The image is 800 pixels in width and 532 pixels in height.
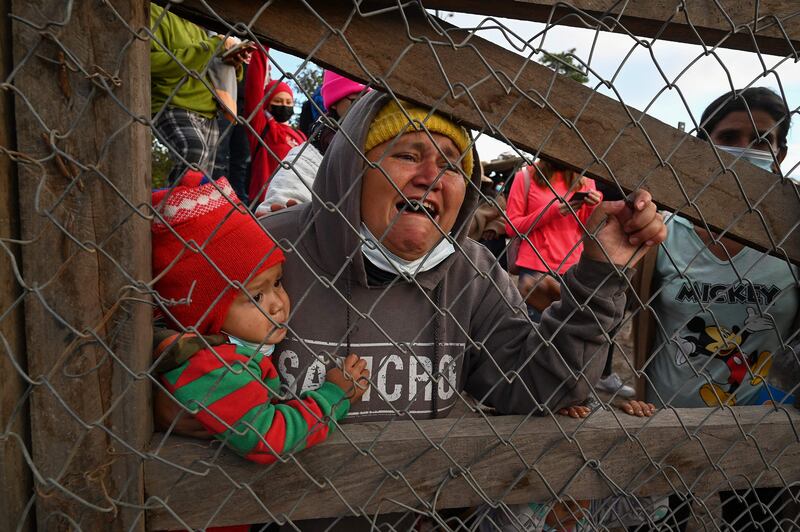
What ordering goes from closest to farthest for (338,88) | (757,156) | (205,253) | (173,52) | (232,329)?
(205,253)
(232,329)
(757,156)
(173,52)
(338,88)

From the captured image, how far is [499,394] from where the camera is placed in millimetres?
1821

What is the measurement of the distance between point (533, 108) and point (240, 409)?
3.05 feet

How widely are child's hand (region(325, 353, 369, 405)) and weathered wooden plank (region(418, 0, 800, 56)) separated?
0.86 meters

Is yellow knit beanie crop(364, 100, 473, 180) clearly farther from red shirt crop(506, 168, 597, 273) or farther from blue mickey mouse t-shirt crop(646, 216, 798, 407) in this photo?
red shirt crop(506, 168, 597, 273)

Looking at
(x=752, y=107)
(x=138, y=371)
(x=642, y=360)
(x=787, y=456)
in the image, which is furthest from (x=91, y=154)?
(x=752, y=107)

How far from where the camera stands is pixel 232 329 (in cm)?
152

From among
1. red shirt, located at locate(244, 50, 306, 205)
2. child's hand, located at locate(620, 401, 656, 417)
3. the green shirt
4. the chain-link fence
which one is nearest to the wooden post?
the chain-link fence

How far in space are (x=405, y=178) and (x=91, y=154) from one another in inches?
31.3

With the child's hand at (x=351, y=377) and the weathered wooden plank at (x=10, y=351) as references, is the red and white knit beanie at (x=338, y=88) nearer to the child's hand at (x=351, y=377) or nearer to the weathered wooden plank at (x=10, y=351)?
the child's hand at (x=351, y=377)

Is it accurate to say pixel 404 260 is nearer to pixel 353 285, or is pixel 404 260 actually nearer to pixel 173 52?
pixel 353 285

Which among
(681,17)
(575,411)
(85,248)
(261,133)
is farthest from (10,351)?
(261,133)

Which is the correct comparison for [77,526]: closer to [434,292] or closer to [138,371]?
[138,371]

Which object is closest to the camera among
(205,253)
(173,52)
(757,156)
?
(205,253)

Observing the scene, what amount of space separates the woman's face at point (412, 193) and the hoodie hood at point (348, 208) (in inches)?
1.7
